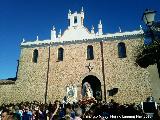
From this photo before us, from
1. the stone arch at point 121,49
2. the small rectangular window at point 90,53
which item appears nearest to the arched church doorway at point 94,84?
the small rectangular window at point 90,53

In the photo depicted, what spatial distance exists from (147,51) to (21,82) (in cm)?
2215

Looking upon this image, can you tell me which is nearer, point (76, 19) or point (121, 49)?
point (121, 49)

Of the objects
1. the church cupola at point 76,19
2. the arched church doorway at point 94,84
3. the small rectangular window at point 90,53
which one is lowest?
the arched church doorway at point 94,84

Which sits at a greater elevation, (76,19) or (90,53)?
(76,19)

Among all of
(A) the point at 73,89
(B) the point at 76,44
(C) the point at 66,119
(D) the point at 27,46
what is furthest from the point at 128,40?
(C) the point at 66,119

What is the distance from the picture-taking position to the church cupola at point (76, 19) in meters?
30.3

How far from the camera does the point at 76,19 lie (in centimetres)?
3075

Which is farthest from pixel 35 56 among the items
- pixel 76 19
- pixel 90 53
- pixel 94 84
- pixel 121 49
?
pixel 121 49

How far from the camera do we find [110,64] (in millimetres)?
27625

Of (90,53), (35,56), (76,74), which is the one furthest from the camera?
(35,56)

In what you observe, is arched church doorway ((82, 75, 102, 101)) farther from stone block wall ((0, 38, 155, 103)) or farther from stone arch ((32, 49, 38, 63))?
stone arch ((32, 49, 38, 63))

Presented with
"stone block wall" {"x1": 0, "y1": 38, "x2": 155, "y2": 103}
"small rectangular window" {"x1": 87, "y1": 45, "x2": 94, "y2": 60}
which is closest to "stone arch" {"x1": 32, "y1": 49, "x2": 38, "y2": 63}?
"stone block wall" {"x1": 0, "y1": 38, "x2": 155, "y2": 103}

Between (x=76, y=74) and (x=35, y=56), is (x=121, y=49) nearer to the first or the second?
(x=76, y=74)

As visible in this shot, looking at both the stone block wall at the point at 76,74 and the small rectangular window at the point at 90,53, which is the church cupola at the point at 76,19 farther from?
the small rectangular window at the point at 90,53
